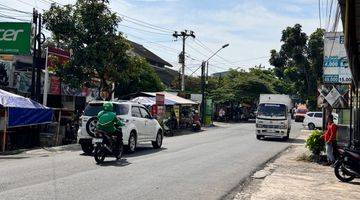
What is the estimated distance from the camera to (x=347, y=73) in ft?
67.5

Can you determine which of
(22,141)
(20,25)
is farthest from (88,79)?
(22,141)

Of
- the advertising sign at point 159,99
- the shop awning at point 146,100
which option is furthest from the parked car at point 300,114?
the advertising sign at point 159,99

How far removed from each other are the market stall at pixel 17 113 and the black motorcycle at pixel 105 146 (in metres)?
5.59

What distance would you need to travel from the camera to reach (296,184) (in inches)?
501

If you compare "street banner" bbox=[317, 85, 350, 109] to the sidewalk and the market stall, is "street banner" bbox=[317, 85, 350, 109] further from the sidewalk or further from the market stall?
the market stall

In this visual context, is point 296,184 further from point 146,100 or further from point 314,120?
point 314,120

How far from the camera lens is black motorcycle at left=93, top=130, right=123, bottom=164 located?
47.6 feet

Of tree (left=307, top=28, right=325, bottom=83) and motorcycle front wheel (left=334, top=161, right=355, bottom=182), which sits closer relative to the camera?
motorcycle front wheel (left=334, top=161, right=355, bottom=182)

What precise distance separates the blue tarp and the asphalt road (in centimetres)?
213

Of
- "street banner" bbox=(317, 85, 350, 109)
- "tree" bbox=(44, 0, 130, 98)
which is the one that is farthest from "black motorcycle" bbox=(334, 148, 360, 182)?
"tree" bbox=(44, 0, 130, 98)

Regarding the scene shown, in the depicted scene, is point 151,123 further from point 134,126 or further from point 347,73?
point 347,73

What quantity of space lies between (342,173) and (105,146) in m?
6.71

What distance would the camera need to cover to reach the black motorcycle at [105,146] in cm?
1452

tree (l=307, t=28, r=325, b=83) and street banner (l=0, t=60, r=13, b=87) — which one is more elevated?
tree (l=307, t=28, r=325, b=83)
